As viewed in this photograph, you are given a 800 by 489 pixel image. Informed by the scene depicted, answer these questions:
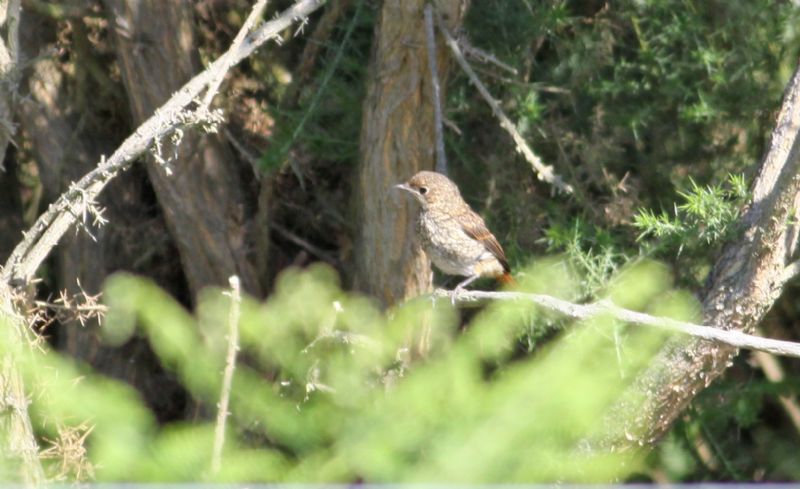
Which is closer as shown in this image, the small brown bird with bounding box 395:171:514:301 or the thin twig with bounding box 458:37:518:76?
the thin twig with bounding box 458:37:518:76

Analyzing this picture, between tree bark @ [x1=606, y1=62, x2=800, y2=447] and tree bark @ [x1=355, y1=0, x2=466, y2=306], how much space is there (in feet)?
4.56

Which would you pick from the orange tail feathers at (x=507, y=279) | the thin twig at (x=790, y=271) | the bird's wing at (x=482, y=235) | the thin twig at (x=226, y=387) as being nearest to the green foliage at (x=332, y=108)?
the bird's wing at (x=482, y=235)

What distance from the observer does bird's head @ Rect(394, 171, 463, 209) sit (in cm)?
531

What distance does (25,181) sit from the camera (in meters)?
6.78

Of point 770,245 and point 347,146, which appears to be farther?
point 347,146

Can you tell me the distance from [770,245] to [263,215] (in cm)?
281

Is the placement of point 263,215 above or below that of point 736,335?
above

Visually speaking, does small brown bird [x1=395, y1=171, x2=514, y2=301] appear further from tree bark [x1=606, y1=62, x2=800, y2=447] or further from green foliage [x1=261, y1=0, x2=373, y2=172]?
tree bark [x1=606, y1=62, x2=800, y2=447]

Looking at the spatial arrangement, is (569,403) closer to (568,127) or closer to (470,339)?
(470,339)

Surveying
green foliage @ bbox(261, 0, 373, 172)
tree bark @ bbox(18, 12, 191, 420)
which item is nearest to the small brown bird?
green foliage @ bbox(261, 0, 373, 172)

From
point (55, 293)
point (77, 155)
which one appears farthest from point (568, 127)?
point (55, 293)

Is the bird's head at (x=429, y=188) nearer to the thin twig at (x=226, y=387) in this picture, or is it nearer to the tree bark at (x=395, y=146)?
the tree bark at (x=395, y=146)

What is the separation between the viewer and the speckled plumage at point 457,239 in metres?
5.55

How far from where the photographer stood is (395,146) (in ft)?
17.6
